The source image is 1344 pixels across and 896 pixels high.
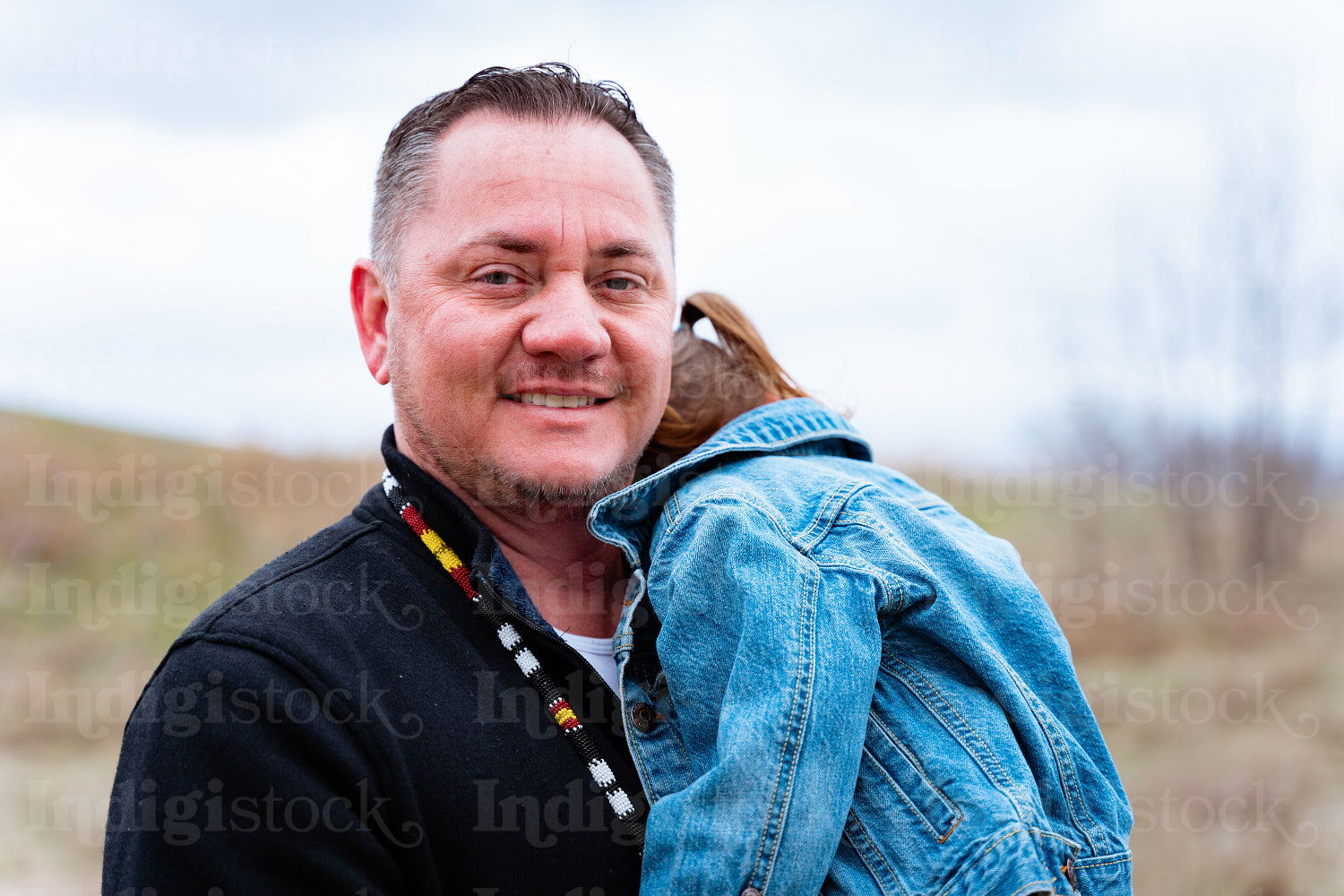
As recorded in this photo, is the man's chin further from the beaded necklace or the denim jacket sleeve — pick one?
the denim jacket sleeve

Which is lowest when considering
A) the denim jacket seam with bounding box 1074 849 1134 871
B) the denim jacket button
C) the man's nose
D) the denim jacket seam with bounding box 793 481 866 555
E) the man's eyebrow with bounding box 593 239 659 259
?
the denim jacket seam with bounding box 1074 849 1134 871

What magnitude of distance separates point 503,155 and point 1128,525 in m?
14.6

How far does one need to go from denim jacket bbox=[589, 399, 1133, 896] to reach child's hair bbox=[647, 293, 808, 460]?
488 millimetres

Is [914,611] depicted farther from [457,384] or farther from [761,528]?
[457,384]

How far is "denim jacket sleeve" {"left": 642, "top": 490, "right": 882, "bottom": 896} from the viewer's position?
141 cm

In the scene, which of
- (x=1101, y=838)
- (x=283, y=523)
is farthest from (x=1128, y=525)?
(x=1101, y=838)

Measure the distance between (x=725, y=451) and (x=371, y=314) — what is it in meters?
0.83

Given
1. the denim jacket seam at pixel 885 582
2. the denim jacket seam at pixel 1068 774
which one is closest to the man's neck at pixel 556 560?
the denim jacket seam at pixel 885 582

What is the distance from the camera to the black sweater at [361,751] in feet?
4.58

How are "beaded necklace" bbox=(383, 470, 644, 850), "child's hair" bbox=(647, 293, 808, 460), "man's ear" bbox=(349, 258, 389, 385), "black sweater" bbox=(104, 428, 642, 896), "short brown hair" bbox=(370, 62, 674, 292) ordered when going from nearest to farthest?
"black sweater" bbox=(104, 428, 642, 896) → "beaded necklace" bbox=(383, 470, 644, 850) → "short brown hair" bbox=(370, 62, 674, 292) → "man's ear" bbox=(349, 258, 389, 385) → "child's hair" bbox=(647, 293, 808, 460)

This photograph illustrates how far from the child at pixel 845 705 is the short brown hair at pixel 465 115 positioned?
73 centimetres

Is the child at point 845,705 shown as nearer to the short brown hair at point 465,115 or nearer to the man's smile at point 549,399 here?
the man's smile at point 549,399

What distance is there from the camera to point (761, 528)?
→ 1.62 meters

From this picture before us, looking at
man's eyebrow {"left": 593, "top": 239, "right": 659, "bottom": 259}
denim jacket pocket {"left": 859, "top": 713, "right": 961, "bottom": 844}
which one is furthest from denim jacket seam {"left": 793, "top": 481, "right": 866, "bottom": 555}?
man's eyebrow {"left": 593, "top": 239, "right": 659, "bottom": 259}
